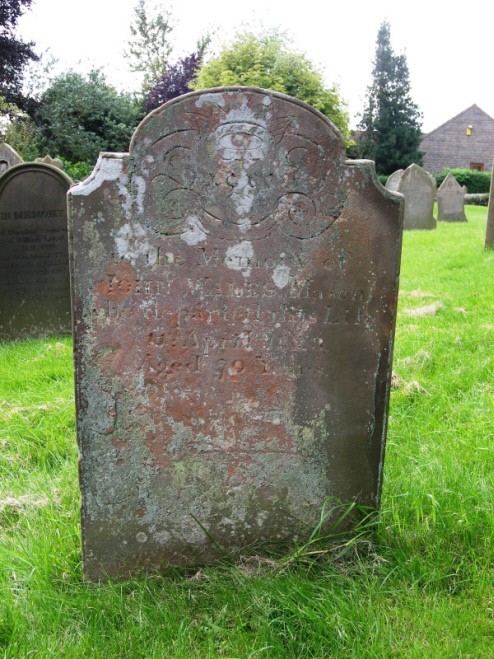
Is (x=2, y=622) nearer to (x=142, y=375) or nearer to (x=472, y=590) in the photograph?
(x=142, y=375)

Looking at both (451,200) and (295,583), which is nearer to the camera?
(295,583)

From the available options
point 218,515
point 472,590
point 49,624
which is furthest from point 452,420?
point 49,624

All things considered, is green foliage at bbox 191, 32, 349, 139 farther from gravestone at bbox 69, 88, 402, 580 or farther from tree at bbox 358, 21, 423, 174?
gravestone at bbox 69, 88, 402, 580

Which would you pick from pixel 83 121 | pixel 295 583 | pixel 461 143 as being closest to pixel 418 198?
pixel 83 121

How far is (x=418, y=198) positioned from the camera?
55.2ft

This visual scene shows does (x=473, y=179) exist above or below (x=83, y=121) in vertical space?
below

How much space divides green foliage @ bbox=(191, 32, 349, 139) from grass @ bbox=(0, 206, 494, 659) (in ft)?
75.8

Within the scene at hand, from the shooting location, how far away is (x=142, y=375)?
2.55m

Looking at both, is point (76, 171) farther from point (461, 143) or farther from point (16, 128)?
point (461, 143)

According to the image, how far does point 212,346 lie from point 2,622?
4.33ft

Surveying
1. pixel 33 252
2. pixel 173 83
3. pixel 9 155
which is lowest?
pixel 33 252

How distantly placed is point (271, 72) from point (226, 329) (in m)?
24.6

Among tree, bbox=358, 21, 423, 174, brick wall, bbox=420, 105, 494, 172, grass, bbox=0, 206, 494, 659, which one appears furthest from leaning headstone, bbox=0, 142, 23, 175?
brick wall, bbox=420, 105, 494, 172

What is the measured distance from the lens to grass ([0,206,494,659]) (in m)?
2.16
